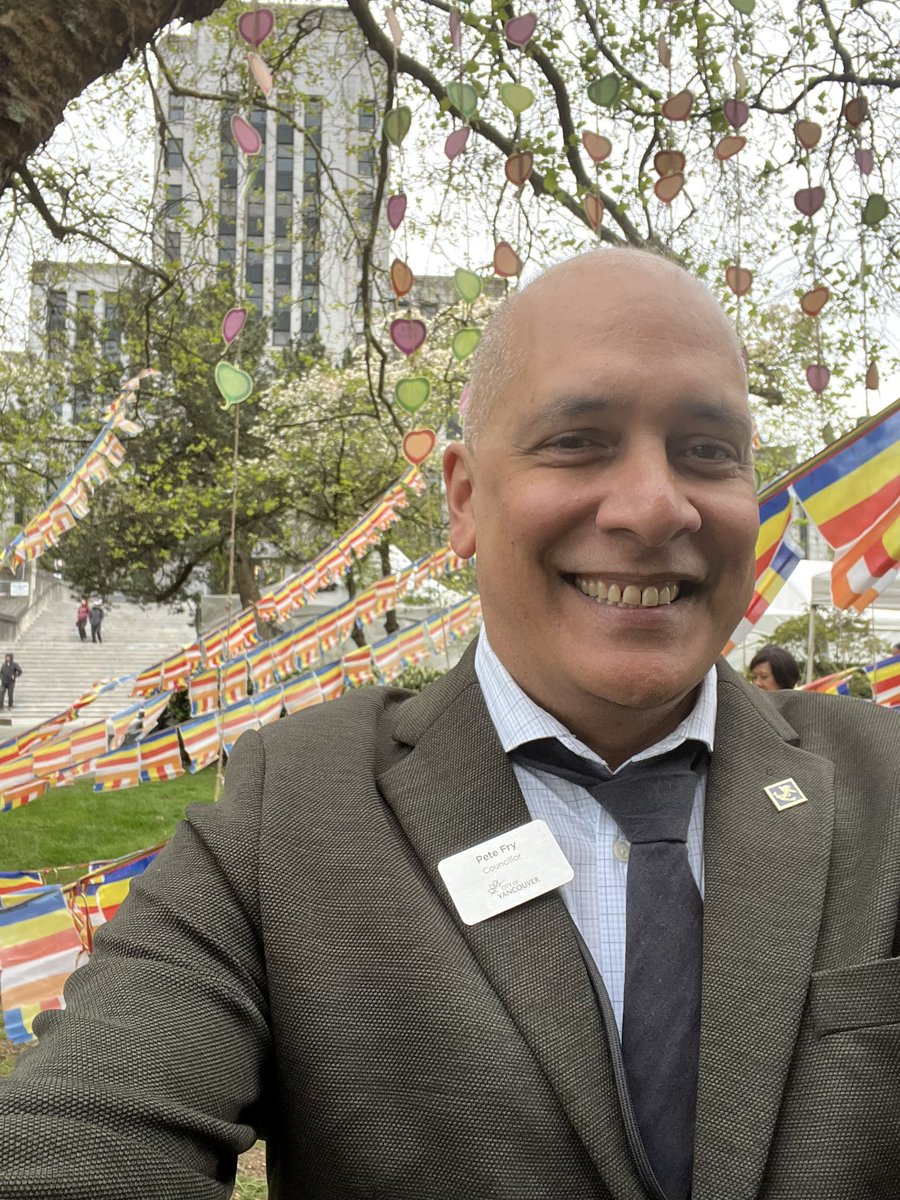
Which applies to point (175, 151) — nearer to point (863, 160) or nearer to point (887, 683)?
point (863, 160)

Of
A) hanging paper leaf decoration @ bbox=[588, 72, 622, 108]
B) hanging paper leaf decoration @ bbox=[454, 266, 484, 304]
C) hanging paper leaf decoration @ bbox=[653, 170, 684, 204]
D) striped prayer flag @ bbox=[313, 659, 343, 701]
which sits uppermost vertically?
hanging paper leaf decoration @ bbox=[588, 72, 622, 108]

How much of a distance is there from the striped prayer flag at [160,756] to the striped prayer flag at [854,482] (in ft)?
11.1

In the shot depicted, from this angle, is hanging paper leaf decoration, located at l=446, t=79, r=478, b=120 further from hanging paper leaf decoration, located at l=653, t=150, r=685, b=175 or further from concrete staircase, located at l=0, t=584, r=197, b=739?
concrete staircase, located at l=0, t=584, r=197, b=739

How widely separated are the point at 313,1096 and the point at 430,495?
1642cm

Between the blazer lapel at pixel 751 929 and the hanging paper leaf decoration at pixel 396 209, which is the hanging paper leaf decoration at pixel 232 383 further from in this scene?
the blazer lapel at pixel 751 929

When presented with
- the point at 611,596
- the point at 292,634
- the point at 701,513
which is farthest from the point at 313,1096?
the point at 292,634

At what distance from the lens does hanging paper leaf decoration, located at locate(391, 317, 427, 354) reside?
4113 mm

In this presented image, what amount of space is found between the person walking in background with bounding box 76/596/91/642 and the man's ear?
31.0 metres

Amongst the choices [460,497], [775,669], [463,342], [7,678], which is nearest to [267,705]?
[463,342]

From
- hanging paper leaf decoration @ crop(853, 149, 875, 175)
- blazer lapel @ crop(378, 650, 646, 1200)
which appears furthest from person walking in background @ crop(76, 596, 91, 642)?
blazer lapel @ crop(378, 650, 646, 1200)

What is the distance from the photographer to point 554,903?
1218 mm

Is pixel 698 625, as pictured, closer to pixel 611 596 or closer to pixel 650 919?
pixel 611 596

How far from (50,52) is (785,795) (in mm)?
3344

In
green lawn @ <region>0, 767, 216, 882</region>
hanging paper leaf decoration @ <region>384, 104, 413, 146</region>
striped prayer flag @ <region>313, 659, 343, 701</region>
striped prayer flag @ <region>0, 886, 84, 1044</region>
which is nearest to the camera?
hanging paper leaf decoration @ <region>384, 104, 413, 146</region>
